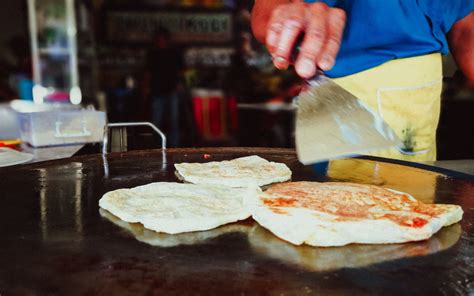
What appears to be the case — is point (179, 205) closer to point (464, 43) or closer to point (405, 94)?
point (405, 94)

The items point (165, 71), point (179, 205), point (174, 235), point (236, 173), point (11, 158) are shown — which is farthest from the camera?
point (165, 71)

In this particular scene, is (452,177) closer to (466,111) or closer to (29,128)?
(29,128)

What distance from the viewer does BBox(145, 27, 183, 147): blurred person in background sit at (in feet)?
24.4

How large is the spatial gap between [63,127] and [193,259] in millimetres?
2156

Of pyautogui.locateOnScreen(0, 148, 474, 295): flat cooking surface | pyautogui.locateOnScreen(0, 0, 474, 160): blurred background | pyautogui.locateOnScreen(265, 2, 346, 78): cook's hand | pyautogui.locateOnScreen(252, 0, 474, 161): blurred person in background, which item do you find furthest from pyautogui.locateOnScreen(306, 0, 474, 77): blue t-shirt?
pyautogui.locateOnScreen(0, 0, 474, 160): blurred background

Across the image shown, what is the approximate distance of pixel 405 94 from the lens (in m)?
2.29

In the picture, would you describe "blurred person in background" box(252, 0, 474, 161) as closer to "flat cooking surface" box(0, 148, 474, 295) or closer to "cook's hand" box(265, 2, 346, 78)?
"flat cooking surface" box(0, 148, 474, 295)

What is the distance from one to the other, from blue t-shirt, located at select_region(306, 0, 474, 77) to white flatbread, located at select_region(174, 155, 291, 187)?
0.66m

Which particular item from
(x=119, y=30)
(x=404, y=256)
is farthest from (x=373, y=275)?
Answer: (x=119, y=30)

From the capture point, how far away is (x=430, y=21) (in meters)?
2.35

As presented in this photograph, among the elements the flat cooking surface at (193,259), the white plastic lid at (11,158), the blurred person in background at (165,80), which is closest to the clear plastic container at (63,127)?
the white plastic lid at (11,158)

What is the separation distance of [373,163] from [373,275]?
3.71ft

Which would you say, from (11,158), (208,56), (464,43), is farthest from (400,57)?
(208,56)

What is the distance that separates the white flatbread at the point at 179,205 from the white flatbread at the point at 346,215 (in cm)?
10
